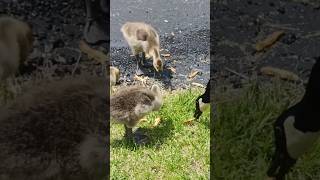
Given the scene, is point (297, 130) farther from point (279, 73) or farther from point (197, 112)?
point (197, 112)

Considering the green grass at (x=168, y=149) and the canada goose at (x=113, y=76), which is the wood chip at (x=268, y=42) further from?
the canada goose at (x=113, y=76)

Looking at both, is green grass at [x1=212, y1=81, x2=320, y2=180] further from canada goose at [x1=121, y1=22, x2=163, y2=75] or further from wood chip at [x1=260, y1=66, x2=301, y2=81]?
canada goose at [x1=121, y1=22, x2=163, y2=75]

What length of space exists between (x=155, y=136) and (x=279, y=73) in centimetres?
75

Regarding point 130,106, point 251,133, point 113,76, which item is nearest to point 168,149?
point 130,106

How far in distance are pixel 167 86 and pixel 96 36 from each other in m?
0.68

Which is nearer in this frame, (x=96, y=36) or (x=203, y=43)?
(x=96, y=36)

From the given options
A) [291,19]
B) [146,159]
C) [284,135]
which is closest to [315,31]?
[291,19]

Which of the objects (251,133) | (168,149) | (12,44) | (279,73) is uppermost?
(12,44)

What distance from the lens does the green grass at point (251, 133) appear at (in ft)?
9.71

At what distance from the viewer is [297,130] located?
262 centimetres

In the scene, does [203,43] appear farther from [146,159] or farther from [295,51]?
[146,159]

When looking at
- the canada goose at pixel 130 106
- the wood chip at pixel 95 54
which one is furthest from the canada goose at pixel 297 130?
the wood chip at pixel 95 54

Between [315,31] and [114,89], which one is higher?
[315,31]

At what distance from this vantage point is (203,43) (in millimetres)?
4234
